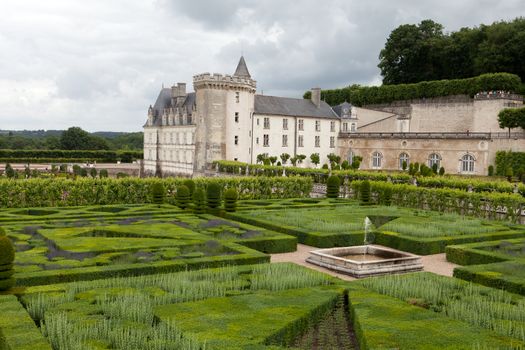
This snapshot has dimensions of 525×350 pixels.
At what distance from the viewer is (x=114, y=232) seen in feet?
54.7

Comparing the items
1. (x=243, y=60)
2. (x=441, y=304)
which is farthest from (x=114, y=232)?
(x=243, y=60)

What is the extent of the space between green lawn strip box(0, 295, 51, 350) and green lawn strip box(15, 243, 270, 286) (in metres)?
1.62

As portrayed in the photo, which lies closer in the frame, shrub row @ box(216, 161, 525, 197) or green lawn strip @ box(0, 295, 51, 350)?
green lawn strip @ box(0, 295, 51, 350)

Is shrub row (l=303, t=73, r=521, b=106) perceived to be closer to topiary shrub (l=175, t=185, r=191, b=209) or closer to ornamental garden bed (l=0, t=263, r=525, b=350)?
topiary shrub (l=175, t=185, r=191, b=209)

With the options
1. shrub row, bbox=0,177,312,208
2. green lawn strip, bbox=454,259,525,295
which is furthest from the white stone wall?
green lawn strip, bbox=454,259,525,295

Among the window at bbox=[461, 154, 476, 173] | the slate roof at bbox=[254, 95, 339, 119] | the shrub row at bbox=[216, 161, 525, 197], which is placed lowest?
the shrub row at bbox=[216, 161, 525, 197]

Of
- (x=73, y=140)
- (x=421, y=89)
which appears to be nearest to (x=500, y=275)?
(x=421, y=89)

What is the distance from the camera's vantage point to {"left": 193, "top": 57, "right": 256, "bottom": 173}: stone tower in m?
47.9

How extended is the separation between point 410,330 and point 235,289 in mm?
3621

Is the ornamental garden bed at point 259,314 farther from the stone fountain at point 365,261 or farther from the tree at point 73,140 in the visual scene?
the tree at point 73,140

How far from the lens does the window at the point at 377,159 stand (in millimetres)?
50531

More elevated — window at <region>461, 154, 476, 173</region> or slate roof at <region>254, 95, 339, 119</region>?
slate roof at <region>254, 95, 339, 119</region>

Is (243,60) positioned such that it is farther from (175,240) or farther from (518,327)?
(518,327)

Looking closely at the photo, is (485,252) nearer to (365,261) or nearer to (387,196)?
(365,261)
